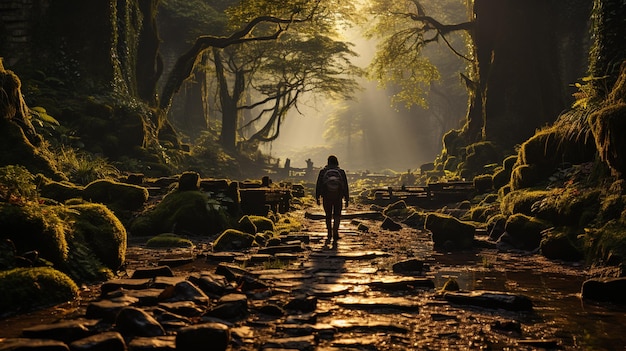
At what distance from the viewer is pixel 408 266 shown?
305 inches

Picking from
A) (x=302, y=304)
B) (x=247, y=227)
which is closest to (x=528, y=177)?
(x=247, y=227)

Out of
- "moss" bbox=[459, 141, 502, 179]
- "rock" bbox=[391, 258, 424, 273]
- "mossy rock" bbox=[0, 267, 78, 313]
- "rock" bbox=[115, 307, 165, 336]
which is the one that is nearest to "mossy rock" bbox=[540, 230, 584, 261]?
"rock" bbox=[391, 258, 424, 273]

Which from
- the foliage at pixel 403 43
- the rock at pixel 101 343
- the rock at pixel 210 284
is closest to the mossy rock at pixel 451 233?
the rock at pixel 210 284

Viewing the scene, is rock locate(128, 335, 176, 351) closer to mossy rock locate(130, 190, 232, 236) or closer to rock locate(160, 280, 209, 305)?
rock locate(160, 280, 209, 305)

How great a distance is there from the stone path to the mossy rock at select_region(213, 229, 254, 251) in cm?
170

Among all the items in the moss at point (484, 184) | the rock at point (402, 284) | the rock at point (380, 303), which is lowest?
the rock at point (380, 303)

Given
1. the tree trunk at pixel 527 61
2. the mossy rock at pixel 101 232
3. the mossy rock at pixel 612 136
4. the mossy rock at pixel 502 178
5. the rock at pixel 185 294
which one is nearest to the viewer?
the rock at pixel 185 294

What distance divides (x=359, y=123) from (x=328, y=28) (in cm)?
4890

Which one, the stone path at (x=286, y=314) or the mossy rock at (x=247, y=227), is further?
the mossy rock at (x=247, y=227)

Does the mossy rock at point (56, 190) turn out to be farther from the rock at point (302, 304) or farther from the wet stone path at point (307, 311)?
the rock at point (302, 304)

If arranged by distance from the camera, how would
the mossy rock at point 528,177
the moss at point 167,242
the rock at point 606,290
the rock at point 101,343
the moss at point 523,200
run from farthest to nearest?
the mossy rock at point 528,177 < the moss at point 523,200 < the moss at point 167,242 < the rock at point 606,290 < the rock at point 101,343

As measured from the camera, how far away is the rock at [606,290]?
5664mm

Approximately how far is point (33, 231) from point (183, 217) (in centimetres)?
594

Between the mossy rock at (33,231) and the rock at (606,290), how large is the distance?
19.5 feet
